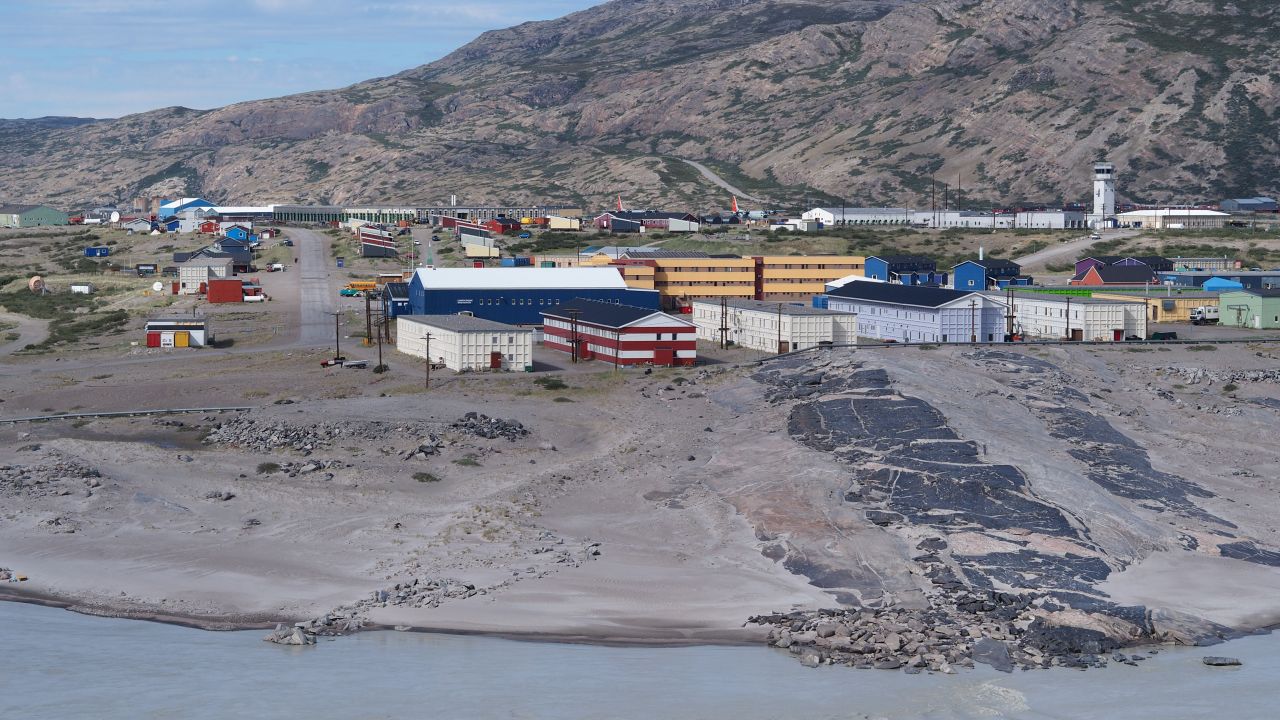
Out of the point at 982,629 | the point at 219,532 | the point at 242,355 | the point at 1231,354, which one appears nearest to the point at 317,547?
the point at 219,532

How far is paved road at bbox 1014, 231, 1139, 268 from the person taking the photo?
5586 inches

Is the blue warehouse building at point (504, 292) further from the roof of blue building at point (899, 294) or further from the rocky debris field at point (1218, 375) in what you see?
the rocky debris field at point (1218, 375)

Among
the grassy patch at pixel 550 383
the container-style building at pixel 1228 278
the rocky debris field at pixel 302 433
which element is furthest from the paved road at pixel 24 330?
the container-style building at pixel 1228 278

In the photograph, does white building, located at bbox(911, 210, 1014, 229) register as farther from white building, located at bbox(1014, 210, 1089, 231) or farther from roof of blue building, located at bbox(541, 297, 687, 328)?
roof of blue building, located at bbox(541, 297, 687, 328)

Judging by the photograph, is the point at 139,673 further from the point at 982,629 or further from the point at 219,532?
the point at 982,629

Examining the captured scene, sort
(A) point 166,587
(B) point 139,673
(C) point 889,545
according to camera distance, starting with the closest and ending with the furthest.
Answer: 1. (B) point 139,673
2. (A) point 166,587
3. (C) point 889,545

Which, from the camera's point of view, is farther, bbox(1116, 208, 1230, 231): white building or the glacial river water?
bbox(1116, 208, 1230, 231): white building

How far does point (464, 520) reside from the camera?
150 feet

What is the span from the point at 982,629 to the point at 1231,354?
48.2 meters

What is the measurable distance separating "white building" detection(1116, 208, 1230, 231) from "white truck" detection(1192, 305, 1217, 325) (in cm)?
7024

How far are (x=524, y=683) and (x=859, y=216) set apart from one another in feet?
495

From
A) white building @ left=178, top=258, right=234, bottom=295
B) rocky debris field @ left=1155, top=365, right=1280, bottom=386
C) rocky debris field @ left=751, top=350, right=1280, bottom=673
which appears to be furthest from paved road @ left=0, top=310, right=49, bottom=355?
rocky debris field @ left=1155, top=365, right=1280, bottom=386

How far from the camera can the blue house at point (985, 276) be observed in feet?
362

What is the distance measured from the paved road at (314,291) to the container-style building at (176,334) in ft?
19.8
